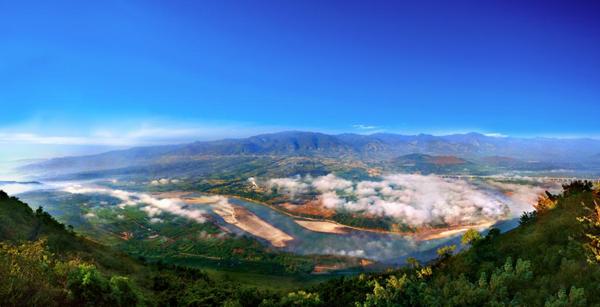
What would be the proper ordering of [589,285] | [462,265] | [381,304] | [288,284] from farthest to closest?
[288,284], [462,265], [381,304], [589,285]

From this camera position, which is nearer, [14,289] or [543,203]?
[14,289]

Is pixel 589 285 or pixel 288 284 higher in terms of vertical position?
pixel 589 285

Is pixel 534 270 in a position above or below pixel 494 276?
below

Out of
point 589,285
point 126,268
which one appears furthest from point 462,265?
point 126,268

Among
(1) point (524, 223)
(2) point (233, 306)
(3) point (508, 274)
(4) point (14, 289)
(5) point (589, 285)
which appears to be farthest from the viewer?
(1) point (524, 223)

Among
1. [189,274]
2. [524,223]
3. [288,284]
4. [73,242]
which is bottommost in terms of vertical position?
[288,284]

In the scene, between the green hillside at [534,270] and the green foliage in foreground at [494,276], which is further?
the green hillside at [534,270]

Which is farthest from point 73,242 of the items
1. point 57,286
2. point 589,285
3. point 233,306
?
point 589,285

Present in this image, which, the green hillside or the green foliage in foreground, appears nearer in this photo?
the green foliage in foreground

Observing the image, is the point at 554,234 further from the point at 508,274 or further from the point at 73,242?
the point at 73,242

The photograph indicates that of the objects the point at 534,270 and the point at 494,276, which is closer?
the point at 494,276
